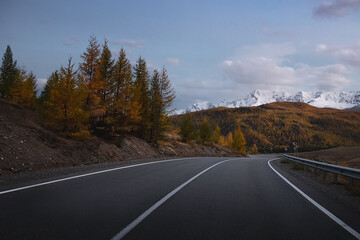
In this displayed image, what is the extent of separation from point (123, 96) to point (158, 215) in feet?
77.6

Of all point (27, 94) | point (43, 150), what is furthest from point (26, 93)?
point (43, 150)

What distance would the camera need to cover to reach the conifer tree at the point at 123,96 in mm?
27344

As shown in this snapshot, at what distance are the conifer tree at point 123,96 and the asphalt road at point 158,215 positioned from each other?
20.1 metres

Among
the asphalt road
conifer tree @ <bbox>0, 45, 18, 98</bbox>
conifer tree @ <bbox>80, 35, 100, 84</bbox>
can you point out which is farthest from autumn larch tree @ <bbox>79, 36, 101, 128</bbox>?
conifer tree @ <bbox>0, 45, 18, 98</bbox>

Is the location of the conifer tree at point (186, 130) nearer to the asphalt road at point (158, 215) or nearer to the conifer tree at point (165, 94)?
the conifer tree at point (165, 94)

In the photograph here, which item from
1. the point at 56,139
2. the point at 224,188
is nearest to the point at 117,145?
the point at 56,139

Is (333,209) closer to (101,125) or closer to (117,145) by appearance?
(117,145)

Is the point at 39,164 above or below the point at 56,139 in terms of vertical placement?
below

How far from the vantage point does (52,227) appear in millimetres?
4117

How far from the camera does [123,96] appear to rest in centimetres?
2772

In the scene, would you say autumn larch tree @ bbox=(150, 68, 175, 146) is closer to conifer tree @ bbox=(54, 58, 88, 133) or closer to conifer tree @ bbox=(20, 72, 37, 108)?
conifer tree @ bbox=(54, 58, 88, 133)

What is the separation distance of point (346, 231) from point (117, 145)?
72.3ft

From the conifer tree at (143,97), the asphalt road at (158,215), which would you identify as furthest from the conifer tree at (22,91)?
the asphalt road at (158,215)

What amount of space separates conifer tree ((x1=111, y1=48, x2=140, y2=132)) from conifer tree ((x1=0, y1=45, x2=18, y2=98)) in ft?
83.0
